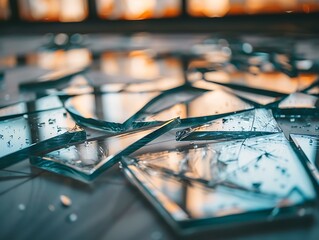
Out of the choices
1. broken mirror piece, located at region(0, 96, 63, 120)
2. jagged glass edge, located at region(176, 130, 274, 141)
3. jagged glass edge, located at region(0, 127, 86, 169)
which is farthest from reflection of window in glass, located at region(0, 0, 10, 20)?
jagged glass edge, located at region(176, 130, 274, 141)

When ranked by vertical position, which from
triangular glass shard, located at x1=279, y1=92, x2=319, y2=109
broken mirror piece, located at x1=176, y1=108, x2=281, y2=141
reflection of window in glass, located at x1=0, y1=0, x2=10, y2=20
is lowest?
broken mirror piece, located at x1=176, y1=108, x2=281, y2=141

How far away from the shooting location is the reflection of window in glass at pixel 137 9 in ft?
7.22

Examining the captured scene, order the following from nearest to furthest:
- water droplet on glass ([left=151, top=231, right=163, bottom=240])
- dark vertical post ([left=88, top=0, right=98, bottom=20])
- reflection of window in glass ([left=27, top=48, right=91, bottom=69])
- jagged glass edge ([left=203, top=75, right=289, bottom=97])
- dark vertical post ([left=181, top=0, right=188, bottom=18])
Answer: water droplet on glass ([left=151, top=231, right=163, bottom=240]), jagged glass edge ([left=203, top=75, right=289, bottom=97]), reflection of window in glass ([left=27, top=48, right=91, bottom=69]), dark vertical post ([left=181, top=0, right=188, bottom=18]), dark vertical post ([left=88, top=0, right=98, bottom=20])

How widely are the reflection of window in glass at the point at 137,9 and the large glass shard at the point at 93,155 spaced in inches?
68.1

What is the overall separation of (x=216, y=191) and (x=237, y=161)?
0.09m

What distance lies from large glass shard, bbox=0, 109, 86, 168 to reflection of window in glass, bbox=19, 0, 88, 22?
5.68ft

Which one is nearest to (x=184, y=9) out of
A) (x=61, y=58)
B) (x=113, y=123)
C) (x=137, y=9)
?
(x=137, y=9)

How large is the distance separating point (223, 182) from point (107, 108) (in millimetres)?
409

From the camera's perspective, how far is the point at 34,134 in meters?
0.63

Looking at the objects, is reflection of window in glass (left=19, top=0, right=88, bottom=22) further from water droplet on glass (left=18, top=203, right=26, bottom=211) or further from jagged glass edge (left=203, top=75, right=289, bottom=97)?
water droplet on glass (left=18, top=203, right=26, bottom=211)

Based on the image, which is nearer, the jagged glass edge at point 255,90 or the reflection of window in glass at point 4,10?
the jagged glass edge at point 255,90

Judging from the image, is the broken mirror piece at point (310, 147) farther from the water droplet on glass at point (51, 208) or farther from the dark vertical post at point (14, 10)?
the dark vertical post at point (14, 10)

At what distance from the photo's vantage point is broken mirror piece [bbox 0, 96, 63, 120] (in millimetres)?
745

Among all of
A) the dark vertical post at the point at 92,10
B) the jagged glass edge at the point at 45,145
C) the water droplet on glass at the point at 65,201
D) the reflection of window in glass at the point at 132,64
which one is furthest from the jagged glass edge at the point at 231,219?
the dark vertical post at the point at 92,10
